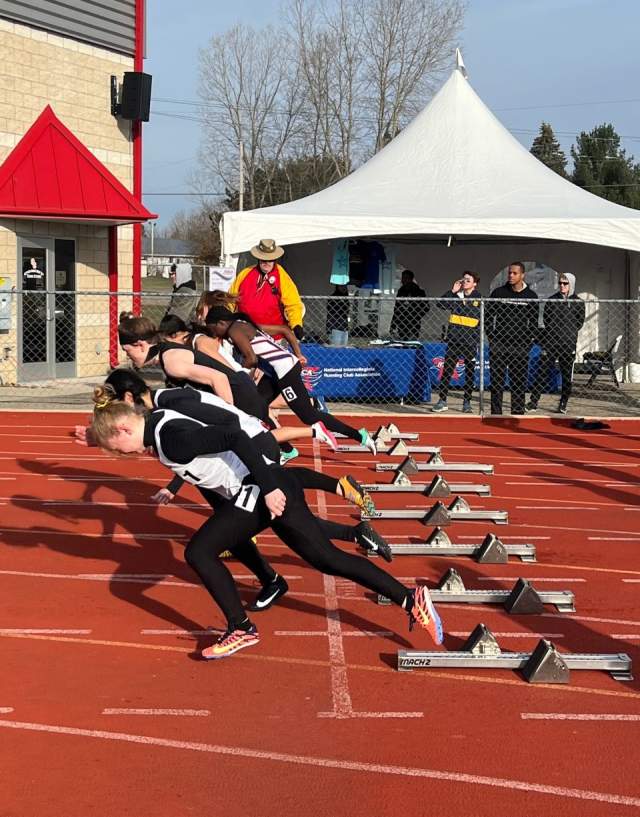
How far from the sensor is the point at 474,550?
793cm

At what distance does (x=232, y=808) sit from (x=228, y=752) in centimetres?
52

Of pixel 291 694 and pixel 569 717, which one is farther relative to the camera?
pixel 291 694

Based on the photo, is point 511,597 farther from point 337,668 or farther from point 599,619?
point 337,668

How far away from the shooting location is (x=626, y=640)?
6152mm

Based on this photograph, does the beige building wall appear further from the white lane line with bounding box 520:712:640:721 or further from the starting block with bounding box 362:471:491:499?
the white lane line with bounding box 520:712:640:721

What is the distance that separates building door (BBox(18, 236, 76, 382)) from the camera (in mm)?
18641

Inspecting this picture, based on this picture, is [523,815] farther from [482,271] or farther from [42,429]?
[482,271]

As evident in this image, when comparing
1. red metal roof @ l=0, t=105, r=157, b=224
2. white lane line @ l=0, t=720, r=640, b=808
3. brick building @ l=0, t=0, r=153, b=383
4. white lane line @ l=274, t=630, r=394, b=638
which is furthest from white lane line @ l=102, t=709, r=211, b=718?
red metal roof @ l=0, t=105, r=157, b=224

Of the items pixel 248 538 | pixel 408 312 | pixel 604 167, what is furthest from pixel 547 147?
pixel 248 538

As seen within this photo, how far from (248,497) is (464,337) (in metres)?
10.7

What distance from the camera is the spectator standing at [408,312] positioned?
18812 mm

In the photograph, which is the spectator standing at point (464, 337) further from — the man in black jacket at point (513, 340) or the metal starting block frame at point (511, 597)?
the metal starting block frame at point (511, 597)

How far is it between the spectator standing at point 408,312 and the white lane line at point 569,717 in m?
14.0

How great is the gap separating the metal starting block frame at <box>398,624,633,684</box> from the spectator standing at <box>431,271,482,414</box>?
1035cm
